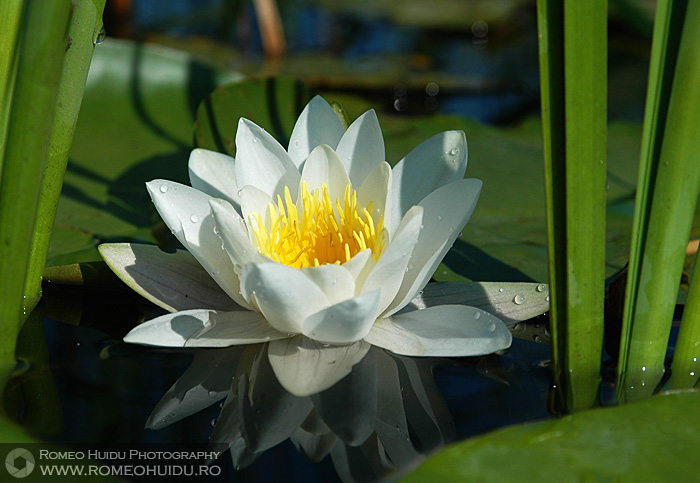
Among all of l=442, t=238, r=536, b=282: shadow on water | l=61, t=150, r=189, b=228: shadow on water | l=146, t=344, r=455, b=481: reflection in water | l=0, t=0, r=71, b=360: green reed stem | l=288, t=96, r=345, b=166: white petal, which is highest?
l=0, t=0, r=71, b=360: green reed stem

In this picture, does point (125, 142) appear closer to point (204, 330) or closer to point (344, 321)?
point (204, 330)

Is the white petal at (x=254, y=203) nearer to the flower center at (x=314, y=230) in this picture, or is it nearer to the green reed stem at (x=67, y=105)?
the flower center at (x=314, y=230)

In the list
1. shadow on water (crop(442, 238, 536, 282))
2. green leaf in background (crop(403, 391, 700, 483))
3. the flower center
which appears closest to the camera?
green leaf in background (crop(403, 391, 700, 483))

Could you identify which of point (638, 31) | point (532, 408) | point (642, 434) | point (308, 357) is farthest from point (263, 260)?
point (638, 31)

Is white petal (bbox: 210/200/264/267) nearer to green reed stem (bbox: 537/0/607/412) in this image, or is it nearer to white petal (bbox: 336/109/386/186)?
white petal (bbox: 336/109/386/186)

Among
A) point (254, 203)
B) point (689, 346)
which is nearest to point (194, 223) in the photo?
point (254, 203)

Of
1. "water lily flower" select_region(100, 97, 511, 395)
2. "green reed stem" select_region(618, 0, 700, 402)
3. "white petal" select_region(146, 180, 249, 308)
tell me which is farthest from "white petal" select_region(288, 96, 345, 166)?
"green reed stem" select_region(618, 0, 700, 402)

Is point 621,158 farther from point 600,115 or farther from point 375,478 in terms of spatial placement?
point 375,478
